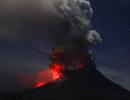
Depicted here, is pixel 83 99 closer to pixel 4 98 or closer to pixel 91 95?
pixel 91 95

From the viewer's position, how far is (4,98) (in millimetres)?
197250

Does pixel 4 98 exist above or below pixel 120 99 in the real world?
above

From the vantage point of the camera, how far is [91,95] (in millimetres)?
197750

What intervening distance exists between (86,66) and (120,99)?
26054mm

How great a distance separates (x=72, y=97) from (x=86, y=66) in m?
18.6

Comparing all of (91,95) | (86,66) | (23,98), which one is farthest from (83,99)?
(23,98)

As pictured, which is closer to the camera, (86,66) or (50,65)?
(50,65)

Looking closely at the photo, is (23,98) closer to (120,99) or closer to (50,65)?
(50,65)

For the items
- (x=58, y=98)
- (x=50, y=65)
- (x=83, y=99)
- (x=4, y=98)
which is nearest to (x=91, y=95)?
(x=83, y=99)

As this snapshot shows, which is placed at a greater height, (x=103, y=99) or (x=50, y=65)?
(x=50, y=65)

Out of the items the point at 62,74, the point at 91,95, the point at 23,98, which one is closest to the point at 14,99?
the point at 23,98

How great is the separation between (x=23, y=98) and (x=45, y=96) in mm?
12038

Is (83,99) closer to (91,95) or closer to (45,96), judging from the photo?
(91,95)

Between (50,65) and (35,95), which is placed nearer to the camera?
(50,65)
